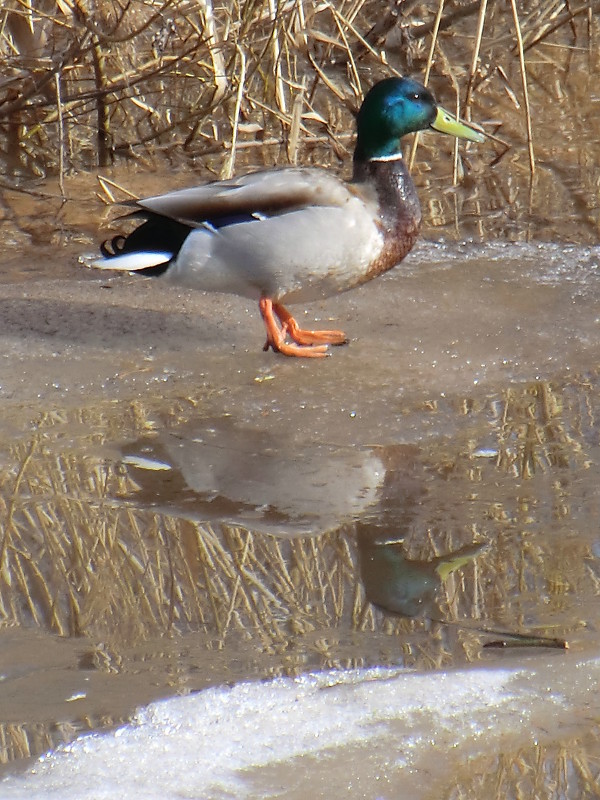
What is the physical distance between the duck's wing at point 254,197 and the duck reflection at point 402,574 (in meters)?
1.51

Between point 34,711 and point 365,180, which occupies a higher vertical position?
point 365,180

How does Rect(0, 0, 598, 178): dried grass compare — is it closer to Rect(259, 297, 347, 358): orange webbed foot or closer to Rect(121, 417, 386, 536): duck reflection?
Rect(259, 297, 347, 358): orange webbed foot

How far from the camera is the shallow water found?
8.36 ft

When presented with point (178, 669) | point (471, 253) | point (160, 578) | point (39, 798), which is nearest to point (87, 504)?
point (160, 578)

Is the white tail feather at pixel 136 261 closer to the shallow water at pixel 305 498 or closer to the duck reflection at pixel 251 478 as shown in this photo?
the shallow water at pixel 305 498

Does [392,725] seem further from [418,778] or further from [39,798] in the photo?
[39,798]

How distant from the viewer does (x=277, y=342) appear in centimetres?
429

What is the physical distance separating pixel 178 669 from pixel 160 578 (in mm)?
394

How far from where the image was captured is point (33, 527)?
321cm

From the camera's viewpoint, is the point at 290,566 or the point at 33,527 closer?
the point at 290,566

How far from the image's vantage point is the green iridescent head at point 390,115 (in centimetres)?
453

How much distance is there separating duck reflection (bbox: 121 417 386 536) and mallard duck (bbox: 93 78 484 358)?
2.19 ft

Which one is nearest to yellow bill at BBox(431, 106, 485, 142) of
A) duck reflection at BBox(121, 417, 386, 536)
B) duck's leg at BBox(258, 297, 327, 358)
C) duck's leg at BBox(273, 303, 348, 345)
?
duck's leg at BBox(273, 303, 348, 345)

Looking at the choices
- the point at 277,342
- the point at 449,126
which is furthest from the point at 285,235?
the point at 449,126
